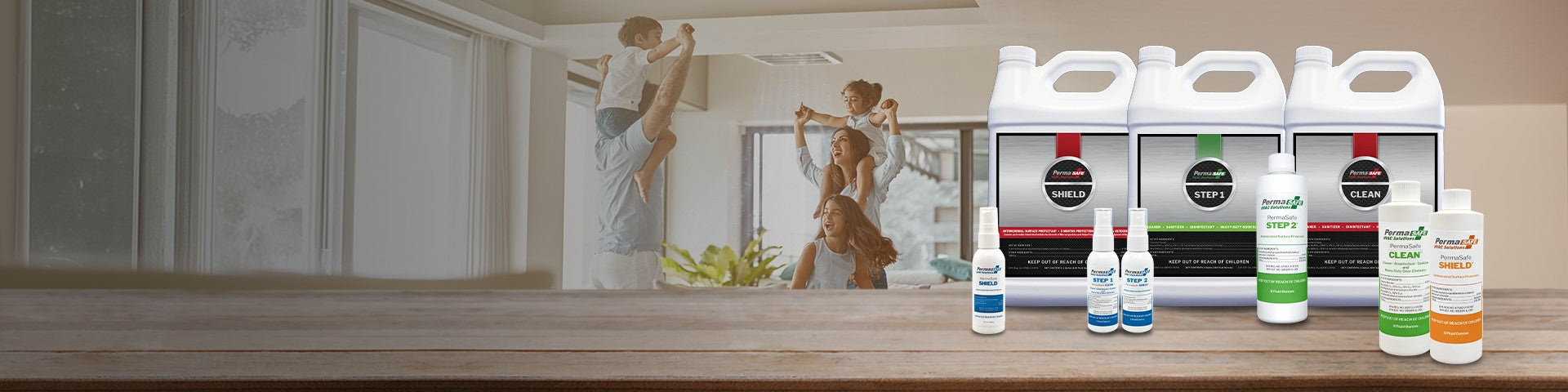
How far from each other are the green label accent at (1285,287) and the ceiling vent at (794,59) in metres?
1.21

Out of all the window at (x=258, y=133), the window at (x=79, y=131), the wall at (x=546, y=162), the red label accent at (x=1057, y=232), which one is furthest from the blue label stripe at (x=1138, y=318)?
the window at (x=79, y=131)

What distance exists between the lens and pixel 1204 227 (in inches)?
25.8

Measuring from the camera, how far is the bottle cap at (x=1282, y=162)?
22.9 inches

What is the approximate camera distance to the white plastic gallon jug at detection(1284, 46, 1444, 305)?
633 millimetres

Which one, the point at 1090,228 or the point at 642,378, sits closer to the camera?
the point at 642,378

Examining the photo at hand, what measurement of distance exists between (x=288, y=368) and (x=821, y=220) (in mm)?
1323

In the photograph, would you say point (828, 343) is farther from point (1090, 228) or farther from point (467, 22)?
point (467, 22)

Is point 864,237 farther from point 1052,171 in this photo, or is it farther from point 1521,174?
point 1521,174

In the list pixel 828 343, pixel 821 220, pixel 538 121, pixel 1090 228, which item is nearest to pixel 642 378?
pixel 828 343

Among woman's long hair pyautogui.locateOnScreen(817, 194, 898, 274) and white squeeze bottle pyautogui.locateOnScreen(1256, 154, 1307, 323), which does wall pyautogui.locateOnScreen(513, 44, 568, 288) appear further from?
white squeeze bottle pyautogui.locateOnScreen(1256, 154, 1307, 323)

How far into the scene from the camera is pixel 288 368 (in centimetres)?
48

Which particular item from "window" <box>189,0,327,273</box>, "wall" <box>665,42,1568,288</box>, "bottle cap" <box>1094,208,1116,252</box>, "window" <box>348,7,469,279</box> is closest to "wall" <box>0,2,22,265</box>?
"window" <box>189,0,327,273</box>

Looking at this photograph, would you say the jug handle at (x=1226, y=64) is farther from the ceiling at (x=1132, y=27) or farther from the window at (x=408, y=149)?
the window at (x=408, y=149)

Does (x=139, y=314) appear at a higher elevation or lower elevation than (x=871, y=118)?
lower
